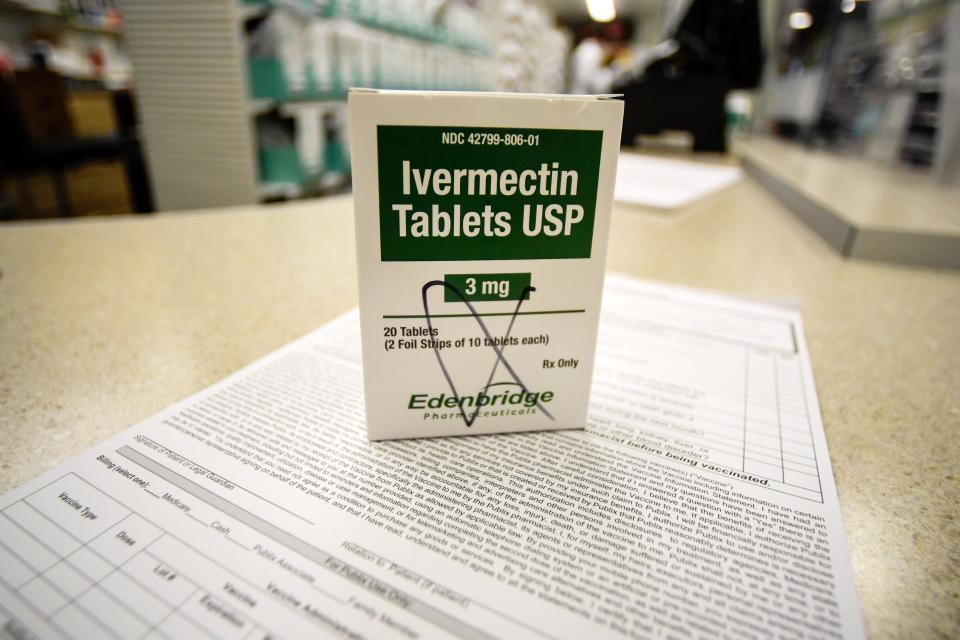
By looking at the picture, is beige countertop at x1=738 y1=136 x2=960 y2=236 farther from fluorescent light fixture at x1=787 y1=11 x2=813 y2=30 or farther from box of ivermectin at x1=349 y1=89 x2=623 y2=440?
fluorescent light fixture at x1=787 y1=11 x2=813 y2=30

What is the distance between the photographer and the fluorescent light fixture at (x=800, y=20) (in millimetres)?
2106

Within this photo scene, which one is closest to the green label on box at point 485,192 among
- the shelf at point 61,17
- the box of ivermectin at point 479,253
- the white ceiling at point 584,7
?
the box of ivermectin at point 479,253

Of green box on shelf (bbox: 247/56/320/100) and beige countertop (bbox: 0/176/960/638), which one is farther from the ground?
green box on shelf (bbox: 247/56/320/100)

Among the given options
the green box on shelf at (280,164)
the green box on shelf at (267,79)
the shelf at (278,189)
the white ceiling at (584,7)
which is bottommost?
the shelf at (278,189)

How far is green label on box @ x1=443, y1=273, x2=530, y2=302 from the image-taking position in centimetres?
31

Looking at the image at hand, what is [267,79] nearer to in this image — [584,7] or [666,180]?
[666,180]

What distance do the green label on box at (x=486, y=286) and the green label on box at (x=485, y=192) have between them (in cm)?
1

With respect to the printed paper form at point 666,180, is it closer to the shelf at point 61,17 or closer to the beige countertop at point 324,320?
the beige countertop at point 324,320

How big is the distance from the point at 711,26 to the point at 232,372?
7.68 ft

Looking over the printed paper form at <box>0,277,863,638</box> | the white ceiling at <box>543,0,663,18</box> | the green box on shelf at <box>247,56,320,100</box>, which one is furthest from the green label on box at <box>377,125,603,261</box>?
the white ceiling at <box>543,0,663,18</box>

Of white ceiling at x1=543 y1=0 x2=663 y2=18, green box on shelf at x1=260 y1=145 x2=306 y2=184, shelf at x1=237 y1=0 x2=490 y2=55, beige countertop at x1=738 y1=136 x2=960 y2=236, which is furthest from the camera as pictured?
white ceiling at x1=543 y1=0 x2=663 y2=18

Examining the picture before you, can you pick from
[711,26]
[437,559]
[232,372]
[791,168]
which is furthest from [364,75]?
[437,559]

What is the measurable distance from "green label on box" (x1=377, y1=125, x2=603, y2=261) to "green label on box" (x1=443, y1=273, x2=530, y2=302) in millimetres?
12

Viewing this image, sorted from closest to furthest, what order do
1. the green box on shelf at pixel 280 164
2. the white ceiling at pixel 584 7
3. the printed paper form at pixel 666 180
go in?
the printed paper form at pixel 666 180 < the green box on shelf at pixel 280 164 < the white ceiling at pixel 584 7
